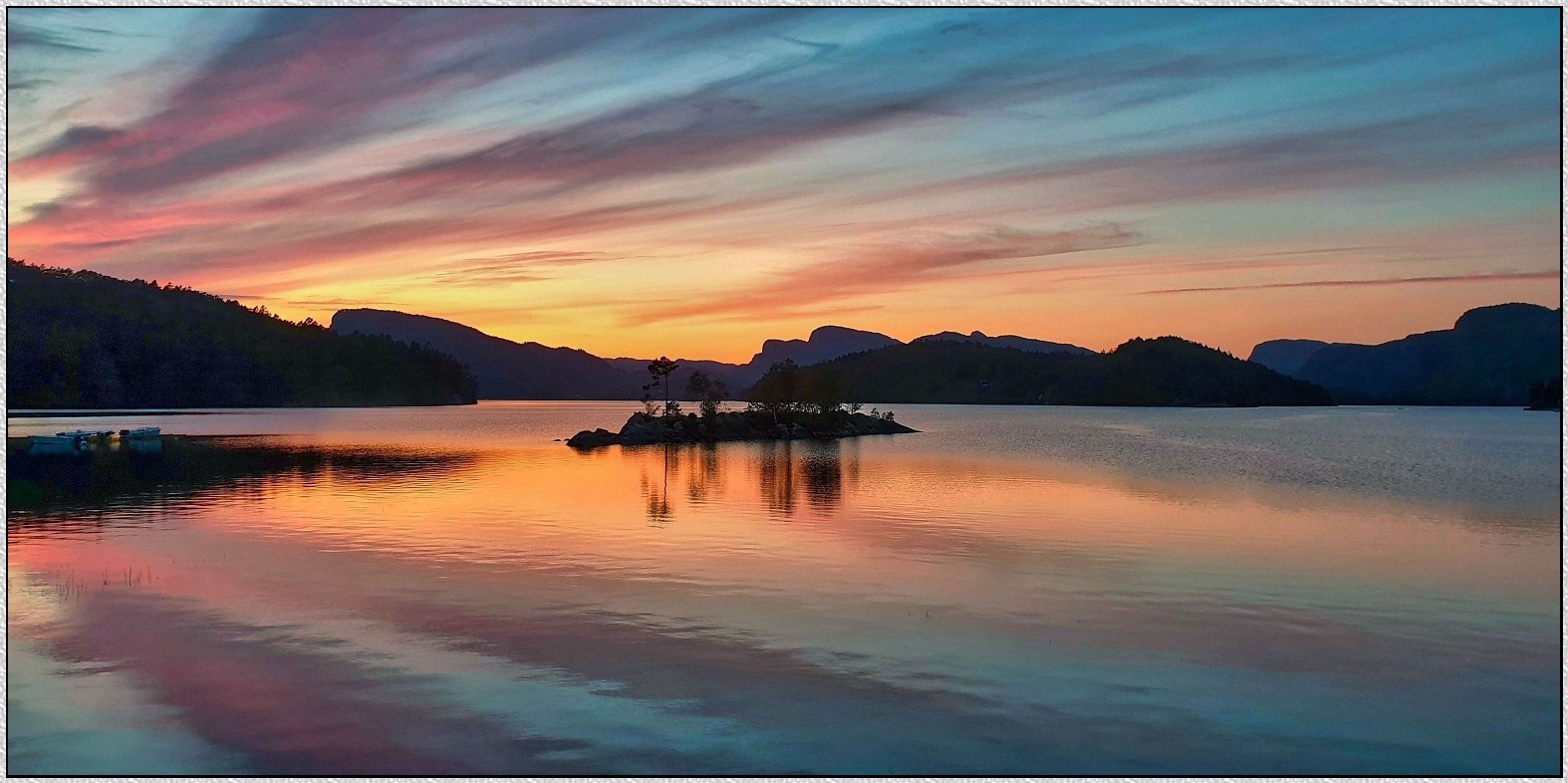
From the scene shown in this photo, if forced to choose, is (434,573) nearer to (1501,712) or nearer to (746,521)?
(746,521)

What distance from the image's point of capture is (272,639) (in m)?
17.3

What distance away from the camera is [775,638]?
17641mm

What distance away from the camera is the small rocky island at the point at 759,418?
9575 centimetres

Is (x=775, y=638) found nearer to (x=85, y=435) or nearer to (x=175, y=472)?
(x=175, y=472)

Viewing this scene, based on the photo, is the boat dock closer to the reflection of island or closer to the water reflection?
the water reflection

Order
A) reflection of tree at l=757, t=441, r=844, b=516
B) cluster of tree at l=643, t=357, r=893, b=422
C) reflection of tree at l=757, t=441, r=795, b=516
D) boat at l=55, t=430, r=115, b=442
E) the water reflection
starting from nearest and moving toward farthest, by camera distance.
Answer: the water reflection, reflection of tree at l=757, t=441, r=795, b=516, reflection of tree at l=757, t=441, r=844, b=516, boat at l=55, t=430, r=115, b=442, cluster of tree at l=643, t=357, r=893, b=422

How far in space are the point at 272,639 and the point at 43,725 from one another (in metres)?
A: 4.37

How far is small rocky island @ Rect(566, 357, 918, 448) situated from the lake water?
54799 millimetres

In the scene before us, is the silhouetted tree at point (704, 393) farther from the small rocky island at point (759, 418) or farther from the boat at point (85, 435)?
the boat at point (85, 435)

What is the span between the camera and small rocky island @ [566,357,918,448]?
95.8 meters

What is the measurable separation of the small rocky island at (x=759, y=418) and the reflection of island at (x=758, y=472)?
20.7ft

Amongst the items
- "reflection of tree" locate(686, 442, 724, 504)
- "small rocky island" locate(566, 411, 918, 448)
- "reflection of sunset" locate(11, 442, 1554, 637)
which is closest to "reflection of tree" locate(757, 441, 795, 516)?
"reflection of sunset" locate(11, 442, 1554, 637)

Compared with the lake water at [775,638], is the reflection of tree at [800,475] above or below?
below

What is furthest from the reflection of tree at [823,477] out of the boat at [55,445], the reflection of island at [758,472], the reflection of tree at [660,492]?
the boat at [55,445]
